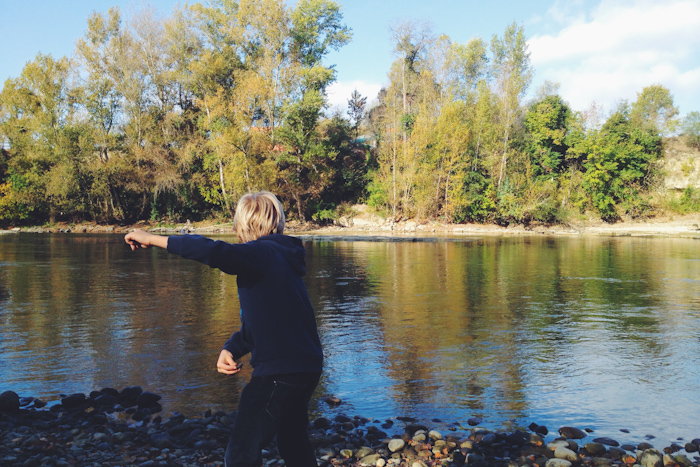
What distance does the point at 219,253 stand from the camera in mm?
3070

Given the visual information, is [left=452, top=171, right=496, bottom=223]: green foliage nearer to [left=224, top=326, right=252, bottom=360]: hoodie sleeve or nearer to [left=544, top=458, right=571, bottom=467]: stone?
[left=544, top=458, right=571, bottom=467]: stone

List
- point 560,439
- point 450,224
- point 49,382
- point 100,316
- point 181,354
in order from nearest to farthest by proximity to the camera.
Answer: point 560,439 < point 49,382 < point 181,354 < point 100,316 < point 450,224

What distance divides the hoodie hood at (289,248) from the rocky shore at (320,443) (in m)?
2.81

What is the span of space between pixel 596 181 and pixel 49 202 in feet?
186

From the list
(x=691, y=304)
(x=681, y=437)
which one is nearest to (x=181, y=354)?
(x=681, y=437)

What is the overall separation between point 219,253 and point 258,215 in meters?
0.56

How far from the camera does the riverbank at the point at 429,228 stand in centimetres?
5325

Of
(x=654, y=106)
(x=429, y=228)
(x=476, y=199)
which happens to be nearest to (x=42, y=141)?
(x=429, y=228)

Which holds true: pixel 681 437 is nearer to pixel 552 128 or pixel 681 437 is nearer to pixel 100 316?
pixel 100 316

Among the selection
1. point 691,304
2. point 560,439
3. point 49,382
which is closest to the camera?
point 560,439

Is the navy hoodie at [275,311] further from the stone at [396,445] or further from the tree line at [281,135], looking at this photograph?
the tree line at [281,135]

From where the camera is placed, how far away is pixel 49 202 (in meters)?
55.0

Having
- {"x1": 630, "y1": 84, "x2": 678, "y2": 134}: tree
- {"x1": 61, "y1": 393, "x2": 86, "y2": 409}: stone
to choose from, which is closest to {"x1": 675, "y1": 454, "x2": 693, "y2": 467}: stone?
{"x1": 61, "y1": 393, "x2": 86, "y2": 409}: stone

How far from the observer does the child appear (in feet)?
10.7
